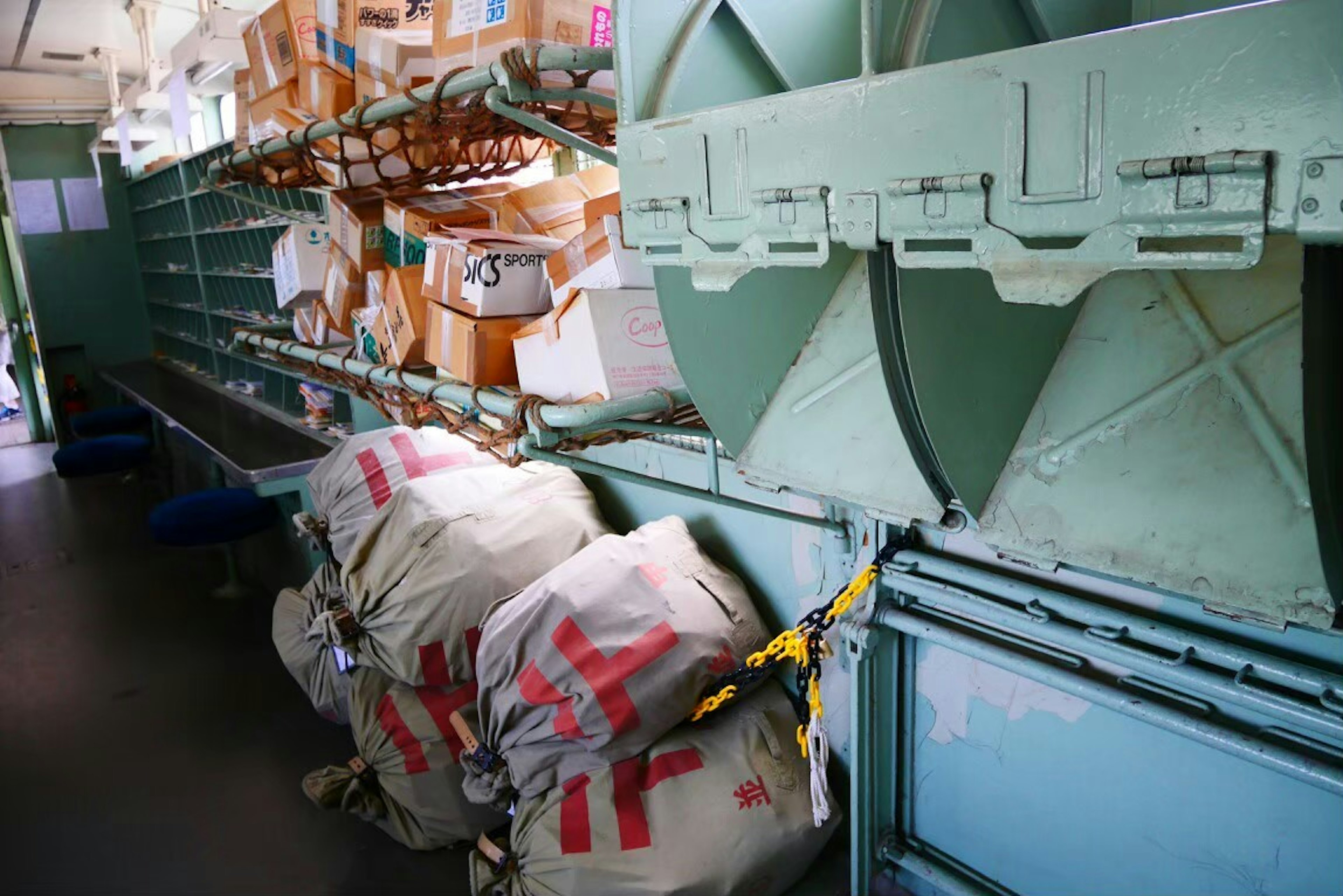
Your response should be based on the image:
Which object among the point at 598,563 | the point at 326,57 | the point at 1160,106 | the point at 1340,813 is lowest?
the point at 1340,813

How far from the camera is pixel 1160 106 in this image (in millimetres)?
573

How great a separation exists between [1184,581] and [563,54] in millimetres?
1230

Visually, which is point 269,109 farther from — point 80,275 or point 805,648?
point 80,275

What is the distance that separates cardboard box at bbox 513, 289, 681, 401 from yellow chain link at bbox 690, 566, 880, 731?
0.66 meters

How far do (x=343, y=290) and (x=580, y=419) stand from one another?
1.49 metres

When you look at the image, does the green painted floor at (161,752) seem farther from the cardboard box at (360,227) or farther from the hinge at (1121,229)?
the hinge at (1121,229)

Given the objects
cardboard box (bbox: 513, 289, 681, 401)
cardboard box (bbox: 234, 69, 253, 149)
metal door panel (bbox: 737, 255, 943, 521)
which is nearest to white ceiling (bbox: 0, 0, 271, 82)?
cardboard box (bbox: 234, 69, 253, 149)

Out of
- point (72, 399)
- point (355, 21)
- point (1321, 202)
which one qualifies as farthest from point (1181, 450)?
point (72, 399)

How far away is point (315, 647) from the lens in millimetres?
3318

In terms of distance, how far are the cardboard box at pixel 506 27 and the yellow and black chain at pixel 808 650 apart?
1.26 meters

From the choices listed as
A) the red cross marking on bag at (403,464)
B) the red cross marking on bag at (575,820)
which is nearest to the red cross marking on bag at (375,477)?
the red cross marking on bag at (403,464)

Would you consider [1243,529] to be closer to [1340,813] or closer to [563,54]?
[1340,813]

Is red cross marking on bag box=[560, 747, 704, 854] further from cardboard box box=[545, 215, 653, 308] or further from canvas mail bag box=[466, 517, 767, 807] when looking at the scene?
cardboard box box=[545, 215, 653, 308]

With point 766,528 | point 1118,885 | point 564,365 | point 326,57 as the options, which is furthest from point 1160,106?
point 326,57
